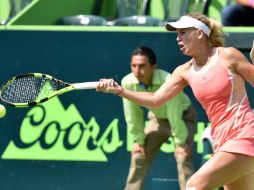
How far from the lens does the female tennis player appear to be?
17.8 feet

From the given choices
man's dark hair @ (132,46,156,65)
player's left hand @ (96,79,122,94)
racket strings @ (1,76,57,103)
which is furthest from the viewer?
man's dark hair @ (132,46,156,65)

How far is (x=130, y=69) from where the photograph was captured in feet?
27.9

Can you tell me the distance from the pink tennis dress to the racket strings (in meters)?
1.12

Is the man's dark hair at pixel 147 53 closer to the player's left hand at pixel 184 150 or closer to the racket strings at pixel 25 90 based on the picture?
the player's left hand at pixel 184 150

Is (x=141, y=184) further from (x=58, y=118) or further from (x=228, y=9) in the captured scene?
(x=228, y=9)

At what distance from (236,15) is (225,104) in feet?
10.3

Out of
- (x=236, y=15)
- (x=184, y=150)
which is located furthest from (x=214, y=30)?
(x=236, y=15)

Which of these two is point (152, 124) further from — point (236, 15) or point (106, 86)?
point (106, 86)

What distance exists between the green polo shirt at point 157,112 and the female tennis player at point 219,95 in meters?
2.13

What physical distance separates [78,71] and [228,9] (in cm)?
153

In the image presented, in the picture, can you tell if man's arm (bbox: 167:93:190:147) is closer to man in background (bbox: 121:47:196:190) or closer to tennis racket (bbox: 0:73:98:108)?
man in background (bbox: 121:47:196:190)

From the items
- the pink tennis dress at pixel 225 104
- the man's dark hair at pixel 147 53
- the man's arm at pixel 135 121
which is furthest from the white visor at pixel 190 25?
the man's arm at pixel 135 121

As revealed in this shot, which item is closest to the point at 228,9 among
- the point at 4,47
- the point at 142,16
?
the point at 142,16

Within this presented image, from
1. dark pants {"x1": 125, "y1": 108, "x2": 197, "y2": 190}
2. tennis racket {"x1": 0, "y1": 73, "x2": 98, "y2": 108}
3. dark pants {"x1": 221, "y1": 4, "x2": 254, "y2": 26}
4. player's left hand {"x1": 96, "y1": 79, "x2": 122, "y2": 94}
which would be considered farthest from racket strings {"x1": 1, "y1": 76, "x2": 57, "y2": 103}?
dark pants {"x1": 221, "y1": 4, "x2": 254, "y2": 26}
